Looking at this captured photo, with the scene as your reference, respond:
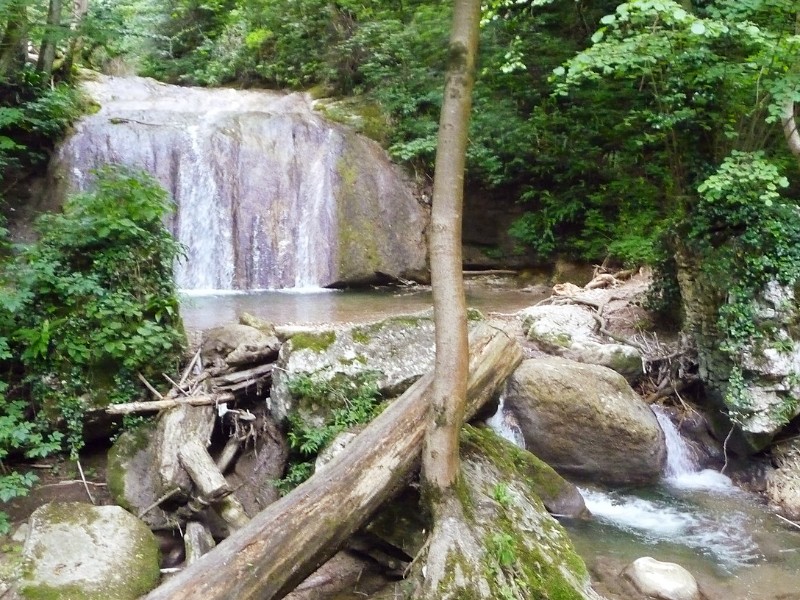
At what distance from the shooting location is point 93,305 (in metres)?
5.30

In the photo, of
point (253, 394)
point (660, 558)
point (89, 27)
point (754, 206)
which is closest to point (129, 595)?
point (253, 394)

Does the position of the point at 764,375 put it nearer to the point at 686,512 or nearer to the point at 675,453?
the point at 675,453

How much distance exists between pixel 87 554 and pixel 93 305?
6.89ft

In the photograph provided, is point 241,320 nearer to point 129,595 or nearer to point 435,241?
point 129,595

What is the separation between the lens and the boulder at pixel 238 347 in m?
5.61

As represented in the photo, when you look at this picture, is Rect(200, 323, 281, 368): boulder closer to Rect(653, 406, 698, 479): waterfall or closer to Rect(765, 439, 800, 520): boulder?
Rect(653, 406, 698, 479): waterfall

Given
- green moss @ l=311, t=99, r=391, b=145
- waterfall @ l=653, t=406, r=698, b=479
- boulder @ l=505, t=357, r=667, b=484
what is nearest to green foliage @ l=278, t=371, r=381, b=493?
boulder @ l=505, t=357, r=667, b=484

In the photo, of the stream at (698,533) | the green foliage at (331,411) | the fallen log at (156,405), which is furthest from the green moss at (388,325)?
the stream at (698,533)

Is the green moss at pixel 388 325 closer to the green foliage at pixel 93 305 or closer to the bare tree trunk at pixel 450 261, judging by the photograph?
the green foliage at pixel 93 305

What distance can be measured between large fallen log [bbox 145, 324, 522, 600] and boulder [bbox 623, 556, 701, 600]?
190 cm

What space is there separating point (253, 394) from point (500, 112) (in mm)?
7879

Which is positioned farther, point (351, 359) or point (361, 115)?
point (361, 115)

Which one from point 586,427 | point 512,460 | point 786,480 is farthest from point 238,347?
point 786,480

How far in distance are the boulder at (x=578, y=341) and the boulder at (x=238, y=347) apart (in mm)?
3238
